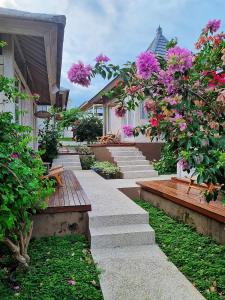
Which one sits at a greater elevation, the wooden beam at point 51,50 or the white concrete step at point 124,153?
the wooden beam at point 51,50

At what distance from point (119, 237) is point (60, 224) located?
0.95 meters

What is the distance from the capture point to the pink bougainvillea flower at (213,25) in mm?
3041

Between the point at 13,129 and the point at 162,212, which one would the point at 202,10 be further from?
the point at 13,129

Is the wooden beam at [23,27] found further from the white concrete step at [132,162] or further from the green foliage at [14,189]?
the white concrete step at [132,162]

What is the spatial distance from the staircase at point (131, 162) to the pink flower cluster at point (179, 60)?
25.6ft

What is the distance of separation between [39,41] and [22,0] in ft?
11.2

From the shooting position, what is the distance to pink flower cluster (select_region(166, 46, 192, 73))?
2284mm

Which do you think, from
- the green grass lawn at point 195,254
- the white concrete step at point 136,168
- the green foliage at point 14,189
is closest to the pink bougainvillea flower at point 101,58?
the green foliage at point 14,189

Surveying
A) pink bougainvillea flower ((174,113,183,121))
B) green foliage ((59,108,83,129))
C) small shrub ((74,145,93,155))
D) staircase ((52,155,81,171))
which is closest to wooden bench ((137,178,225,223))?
pink bougainvillea flower ((174,113,183,121))

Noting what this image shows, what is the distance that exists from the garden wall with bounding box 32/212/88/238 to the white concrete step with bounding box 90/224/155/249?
272 mm

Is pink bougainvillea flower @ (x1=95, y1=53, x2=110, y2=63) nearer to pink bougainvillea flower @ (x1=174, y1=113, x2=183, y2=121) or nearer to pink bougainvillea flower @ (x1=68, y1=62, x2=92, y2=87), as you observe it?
pink bougainvillea flower @ (x1=68, y1=62, x2=92, y2=87)

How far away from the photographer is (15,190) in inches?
112

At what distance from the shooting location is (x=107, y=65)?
Answer: 9.04 ft

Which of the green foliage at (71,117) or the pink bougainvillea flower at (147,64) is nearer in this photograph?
the pink bougainvillea flower at (147,64)
